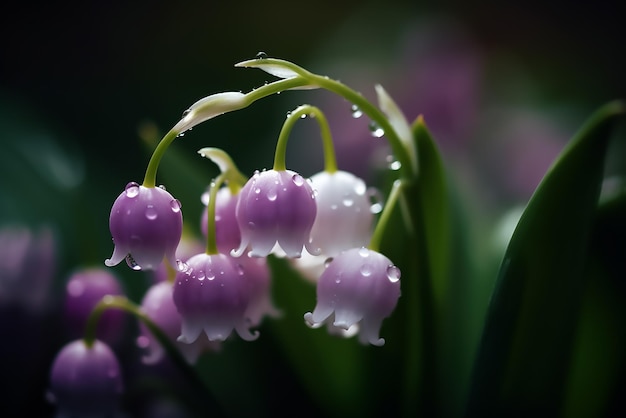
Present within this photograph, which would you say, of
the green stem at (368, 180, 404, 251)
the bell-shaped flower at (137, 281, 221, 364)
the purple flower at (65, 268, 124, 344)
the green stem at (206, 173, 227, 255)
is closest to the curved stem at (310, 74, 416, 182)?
the green stem at (368, 180, 404, 251)

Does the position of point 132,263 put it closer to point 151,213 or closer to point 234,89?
point 151,213

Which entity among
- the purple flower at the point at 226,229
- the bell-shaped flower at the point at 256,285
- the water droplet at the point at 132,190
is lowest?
the bell-shaped flower at the point at 256,285

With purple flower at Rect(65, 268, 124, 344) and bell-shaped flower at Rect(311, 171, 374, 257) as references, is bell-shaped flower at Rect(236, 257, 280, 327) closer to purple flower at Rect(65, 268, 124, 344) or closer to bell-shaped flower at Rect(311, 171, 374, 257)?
bell-shaped flower at Rect(311, 171, 374, 257)

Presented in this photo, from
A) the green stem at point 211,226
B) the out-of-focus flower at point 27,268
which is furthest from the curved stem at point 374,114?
the out-of-focus flower at point 27,268

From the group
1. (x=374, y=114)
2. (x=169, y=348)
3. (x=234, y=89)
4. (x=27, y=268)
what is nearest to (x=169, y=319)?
(x=169, y=348)

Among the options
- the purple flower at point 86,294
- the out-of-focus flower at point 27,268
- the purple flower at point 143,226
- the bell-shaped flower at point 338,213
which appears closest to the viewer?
the purple flower at point 143,226

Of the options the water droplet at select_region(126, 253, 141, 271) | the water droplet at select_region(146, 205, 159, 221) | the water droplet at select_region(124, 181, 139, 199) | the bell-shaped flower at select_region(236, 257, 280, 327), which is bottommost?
the bell-shaped flower at select_region(236, 257, 280, 327)

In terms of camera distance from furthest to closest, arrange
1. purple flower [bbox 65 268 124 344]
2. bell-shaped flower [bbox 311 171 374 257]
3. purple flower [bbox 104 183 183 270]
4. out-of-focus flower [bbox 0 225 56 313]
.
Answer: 1. out-of-focus flower [bbox 0 225 56 313]
2. purple flower [bbox 65 268 124 344]
3. bell-shaped flower [bbox 311 171 374 257]
4. purple flower [bbox 104 183 183 270]

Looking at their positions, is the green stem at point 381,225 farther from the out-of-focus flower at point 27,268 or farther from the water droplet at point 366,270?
the out-of-focus flower at point 27,268
